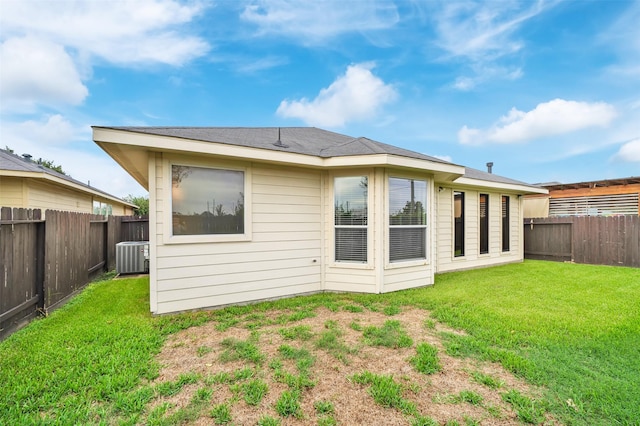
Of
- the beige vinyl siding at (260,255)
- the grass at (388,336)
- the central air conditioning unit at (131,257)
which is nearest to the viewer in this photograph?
the grass at (388,336)

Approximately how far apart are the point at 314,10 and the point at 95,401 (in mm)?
8702

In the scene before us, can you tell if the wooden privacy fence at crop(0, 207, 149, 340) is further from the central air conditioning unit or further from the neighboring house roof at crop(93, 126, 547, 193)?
the neighboring house roof at crop(93, 126, 547, 193)

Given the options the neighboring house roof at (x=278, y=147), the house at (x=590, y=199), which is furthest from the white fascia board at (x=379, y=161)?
the house at (x=590, y=199)

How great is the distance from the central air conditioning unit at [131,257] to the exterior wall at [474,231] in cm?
811

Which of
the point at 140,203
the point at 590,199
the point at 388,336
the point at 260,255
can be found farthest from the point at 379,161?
the point at 140,203

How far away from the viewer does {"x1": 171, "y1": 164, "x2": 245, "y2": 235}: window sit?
427cm

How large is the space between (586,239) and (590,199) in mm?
4565

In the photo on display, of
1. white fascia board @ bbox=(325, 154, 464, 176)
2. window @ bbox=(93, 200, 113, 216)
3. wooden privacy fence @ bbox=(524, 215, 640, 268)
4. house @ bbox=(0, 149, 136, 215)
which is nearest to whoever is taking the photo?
white fascia board @ bbox=(325, 154, 464, 176)

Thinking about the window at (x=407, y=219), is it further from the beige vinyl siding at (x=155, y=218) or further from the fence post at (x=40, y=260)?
the fence post at (x=40, y=260)

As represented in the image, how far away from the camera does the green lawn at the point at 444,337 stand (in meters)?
2.05

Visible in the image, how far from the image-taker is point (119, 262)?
23.9 feet

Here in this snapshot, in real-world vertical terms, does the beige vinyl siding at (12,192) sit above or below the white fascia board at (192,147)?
below

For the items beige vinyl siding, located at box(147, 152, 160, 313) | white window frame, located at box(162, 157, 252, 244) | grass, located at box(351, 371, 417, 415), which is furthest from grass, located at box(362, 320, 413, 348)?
beige vinyl siding, located at box(147, 152, 160, 313)

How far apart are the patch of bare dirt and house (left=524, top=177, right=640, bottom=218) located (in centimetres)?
1324
